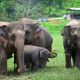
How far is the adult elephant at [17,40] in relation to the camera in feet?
29.2

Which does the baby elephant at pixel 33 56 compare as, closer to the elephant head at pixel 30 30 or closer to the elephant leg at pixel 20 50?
the elephant head at pixel 30 30

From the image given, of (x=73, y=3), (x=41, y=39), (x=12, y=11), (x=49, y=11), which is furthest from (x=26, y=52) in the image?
(x=73, y=3)

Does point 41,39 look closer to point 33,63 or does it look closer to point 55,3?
point 33,63

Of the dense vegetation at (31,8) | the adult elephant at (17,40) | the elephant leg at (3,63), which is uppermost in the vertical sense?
the adult elephant at (17,40)

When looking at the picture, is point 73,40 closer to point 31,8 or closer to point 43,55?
point 43,55

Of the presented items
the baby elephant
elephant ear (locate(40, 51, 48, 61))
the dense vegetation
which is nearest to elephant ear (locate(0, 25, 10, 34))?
the baby elephant

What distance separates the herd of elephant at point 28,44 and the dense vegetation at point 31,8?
25793 millimetres

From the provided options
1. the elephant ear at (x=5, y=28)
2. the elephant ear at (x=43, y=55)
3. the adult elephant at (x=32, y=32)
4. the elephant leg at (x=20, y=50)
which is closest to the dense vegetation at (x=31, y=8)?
→ the adult elephant at (x=32, y=32)

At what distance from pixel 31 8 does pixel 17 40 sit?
122 feet

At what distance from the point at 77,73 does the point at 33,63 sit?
107 cm

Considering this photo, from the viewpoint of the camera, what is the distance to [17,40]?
9.15m

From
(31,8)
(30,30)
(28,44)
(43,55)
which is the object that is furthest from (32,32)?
(31,8)

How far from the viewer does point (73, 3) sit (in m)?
71.3

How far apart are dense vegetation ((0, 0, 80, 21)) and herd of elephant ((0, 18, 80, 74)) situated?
2579cm
